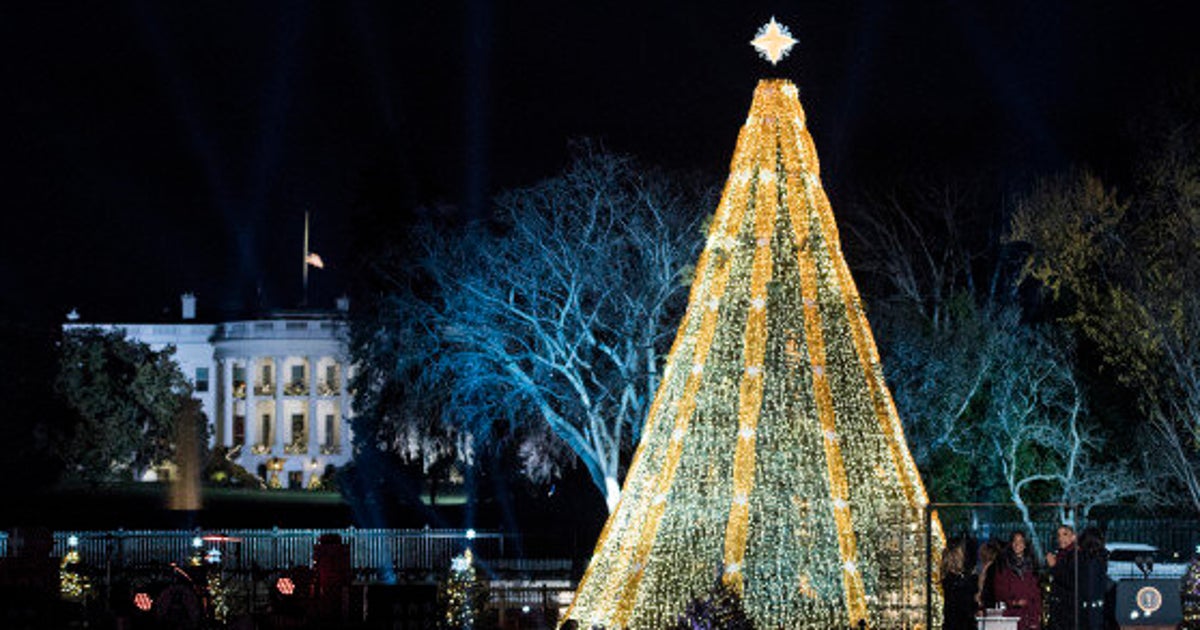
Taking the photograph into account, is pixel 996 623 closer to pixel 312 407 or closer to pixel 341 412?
pixel 341 412

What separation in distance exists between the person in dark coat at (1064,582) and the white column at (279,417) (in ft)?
267

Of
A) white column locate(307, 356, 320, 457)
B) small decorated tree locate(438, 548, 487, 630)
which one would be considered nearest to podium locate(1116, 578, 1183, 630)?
small decorated tree locate(438, 548, 487, 630)

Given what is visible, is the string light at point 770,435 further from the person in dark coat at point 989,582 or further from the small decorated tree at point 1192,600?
the small decorated tree at point 1192,600

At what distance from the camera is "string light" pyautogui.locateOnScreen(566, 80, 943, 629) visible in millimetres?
17531

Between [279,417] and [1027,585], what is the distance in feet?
267

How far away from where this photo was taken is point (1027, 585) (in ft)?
57.2

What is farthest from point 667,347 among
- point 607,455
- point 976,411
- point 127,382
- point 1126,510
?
point 127,382

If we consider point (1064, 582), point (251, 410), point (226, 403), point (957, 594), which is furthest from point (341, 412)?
point (1064, 582)

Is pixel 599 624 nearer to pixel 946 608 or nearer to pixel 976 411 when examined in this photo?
pixel 946 608

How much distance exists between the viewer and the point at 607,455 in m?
39.2

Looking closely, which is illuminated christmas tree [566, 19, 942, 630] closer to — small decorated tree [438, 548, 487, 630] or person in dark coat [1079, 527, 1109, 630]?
person in dark coat [1079, 527, 1109, 630]

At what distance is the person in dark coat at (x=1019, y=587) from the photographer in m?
17.3

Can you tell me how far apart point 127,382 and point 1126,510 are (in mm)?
53790

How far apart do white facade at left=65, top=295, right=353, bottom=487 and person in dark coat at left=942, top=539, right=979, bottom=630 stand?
78.2m
